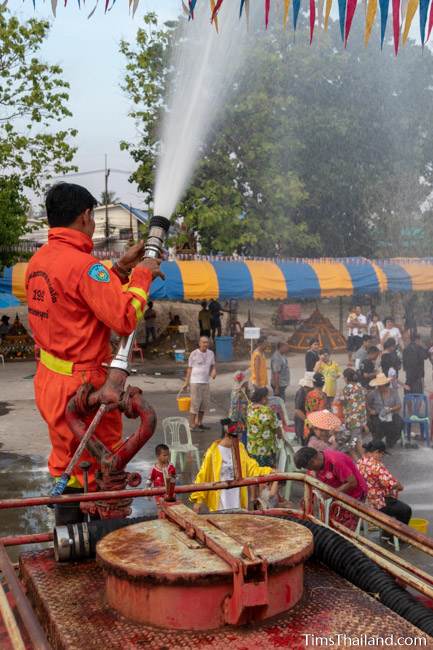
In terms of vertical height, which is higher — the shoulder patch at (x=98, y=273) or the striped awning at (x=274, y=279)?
the striped awning at (x=274, y=279)

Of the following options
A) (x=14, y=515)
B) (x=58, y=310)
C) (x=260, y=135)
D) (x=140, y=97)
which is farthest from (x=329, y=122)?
(x=58, y=310)

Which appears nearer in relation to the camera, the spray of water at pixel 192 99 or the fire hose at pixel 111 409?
the fire hose at pixel 111 409

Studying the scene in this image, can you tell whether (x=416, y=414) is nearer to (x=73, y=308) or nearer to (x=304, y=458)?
Answer: (x=304, y=458)

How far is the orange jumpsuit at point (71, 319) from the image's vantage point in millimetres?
3590

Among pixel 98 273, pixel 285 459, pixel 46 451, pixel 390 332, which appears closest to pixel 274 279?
pixel 390 332

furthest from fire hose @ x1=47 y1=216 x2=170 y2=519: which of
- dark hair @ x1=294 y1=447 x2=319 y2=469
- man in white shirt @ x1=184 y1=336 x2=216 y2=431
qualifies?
man in white shirt @ x1=184 y1=336 x2=216 y2=431

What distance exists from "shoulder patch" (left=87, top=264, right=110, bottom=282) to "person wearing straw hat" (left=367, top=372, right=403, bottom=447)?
30.3 feet

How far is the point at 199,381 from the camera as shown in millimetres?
14039

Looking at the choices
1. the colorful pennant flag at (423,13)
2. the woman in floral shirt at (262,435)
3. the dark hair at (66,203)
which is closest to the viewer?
the colorful pennant flag at (423,13)

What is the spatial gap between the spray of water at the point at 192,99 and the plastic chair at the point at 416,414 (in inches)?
358

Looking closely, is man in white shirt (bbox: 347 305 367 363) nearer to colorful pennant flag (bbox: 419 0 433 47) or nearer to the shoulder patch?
colorful pennant flag (bbox: 419 0 433 47)

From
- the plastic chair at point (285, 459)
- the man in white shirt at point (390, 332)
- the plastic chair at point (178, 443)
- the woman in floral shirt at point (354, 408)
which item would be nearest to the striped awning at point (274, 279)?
the man in white shirt at point (390, 332)

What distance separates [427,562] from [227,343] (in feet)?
55.5

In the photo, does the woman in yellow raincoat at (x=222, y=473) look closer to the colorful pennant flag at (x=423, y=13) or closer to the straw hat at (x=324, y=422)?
the straw hat at (x=324, y=422)
